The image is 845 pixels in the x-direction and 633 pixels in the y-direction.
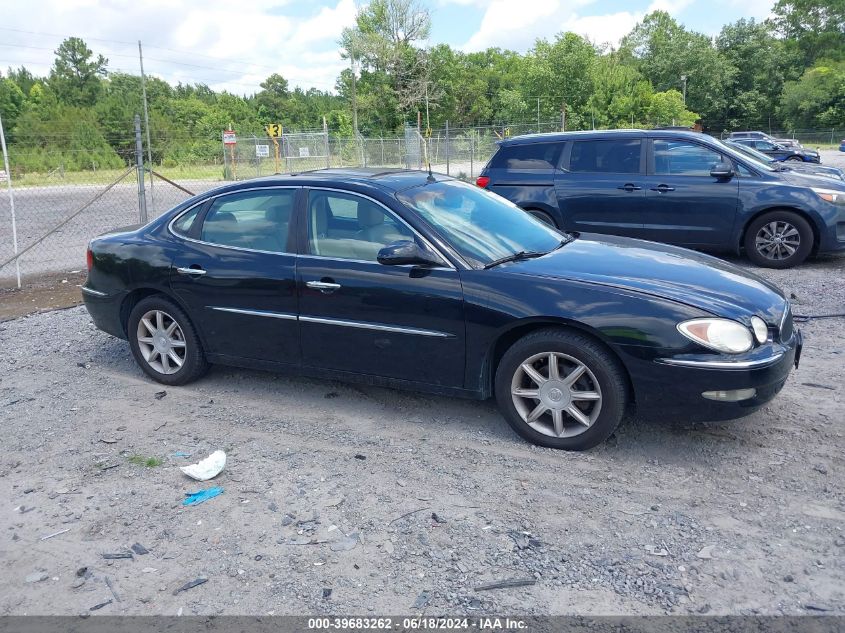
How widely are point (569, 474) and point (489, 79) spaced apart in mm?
84188

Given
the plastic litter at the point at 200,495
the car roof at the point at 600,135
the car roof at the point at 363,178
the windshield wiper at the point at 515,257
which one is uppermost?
the car roof at the point at 600,135

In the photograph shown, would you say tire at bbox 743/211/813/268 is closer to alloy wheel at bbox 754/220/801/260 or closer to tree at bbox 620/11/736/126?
alloy wheel at bbox 754/220/801/260

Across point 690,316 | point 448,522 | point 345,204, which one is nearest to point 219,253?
point 345,204

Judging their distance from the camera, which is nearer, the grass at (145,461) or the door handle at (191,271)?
the grass at (145,461)

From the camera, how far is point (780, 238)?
902cm

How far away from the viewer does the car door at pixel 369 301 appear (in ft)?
14.8

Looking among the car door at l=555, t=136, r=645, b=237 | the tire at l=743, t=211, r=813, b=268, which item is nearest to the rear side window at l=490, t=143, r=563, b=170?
the car door at l=555, t=136, r=645, b=237

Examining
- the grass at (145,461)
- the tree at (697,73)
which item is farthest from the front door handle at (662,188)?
the tree at (697,73)

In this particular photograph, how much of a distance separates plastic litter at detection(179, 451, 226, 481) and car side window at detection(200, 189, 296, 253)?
1.51m

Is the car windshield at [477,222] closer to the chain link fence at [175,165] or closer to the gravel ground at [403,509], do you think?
the gravel ground at [403,509]

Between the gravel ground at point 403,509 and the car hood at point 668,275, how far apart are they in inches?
32.3

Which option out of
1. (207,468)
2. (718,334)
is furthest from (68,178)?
(718,334)

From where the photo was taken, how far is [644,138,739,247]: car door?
9.06m

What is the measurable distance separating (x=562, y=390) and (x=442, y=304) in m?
0.88
